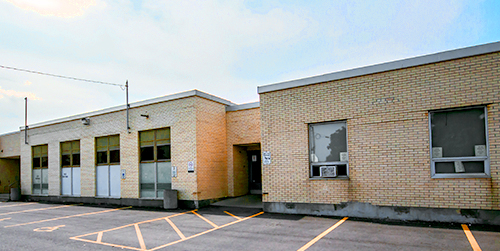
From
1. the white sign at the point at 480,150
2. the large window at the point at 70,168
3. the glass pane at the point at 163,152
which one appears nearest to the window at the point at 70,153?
the large window at the point at 70,168

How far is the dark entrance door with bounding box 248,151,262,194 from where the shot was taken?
17.6 meters

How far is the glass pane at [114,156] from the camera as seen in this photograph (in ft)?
56.7

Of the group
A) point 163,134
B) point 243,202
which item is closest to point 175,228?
point 243,202

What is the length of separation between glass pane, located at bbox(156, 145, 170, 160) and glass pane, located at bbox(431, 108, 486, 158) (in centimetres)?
1126

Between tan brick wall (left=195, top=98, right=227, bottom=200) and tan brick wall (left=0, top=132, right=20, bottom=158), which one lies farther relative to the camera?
tan brick wall (left=0, top=132, right=20, bottom=158)

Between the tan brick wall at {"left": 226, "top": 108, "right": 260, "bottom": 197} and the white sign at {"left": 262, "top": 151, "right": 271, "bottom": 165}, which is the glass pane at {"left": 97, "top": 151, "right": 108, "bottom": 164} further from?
the white sign at {"left": 262, "top": 151, "right": 271, "bottom": 165}

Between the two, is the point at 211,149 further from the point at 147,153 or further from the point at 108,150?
the point at 108,150

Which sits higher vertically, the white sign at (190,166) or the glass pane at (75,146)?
the glass pane at (75,146)

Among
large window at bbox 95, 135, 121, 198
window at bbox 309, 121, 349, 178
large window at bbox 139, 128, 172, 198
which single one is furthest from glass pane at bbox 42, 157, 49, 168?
window at bbox 309, 121, 349, 178

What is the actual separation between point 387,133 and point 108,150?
14.5 meters

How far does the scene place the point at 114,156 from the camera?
1742 centimetres

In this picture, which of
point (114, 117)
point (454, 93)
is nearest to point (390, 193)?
point (454, 93)

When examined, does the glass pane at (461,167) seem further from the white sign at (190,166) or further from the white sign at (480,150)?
the white sign at (190,166)

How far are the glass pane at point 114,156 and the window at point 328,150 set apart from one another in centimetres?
1109
